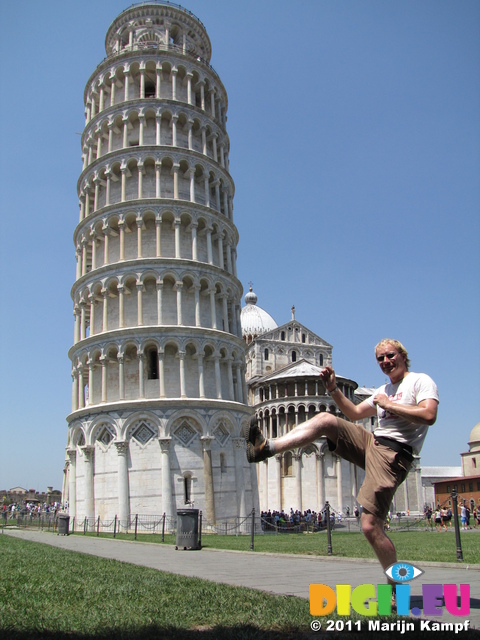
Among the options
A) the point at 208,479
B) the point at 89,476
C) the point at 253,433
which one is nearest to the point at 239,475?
the point at 208,479

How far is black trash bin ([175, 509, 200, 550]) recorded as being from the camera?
60.3 feet

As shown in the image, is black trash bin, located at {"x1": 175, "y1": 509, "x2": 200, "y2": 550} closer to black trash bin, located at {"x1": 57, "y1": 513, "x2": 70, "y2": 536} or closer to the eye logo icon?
black trash bin, located at {"x1": 57, "y1": 513, "x2": 70, "y2": 536}

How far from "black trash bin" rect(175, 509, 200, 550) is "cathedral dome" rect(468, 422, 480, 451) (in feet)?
209

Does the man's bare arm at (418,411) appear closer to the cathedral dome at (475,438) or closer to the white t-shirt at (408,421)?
the white t-shirt at (408,421)

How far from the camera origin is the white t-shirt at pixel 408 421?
216 inches

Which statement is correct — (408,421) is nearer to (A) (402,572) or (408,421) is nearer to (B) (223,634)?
(A) (402,572)

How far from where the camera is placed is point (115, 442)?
33.4 metres

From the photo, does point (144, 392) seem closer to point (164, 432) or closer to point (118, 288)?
point (164, 432)

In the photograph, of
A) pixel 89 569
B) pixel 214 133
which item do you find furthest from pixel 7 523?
pixel 89 569

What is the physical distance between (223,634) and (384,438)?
219cm

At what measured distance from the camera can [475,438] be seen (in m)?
75.9

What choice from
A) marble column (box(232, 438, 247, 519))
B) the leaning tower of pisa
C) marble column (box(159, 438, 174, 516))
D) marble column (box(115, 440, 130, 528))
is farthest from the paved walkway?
marble column (box(232, 438, 247, 519))

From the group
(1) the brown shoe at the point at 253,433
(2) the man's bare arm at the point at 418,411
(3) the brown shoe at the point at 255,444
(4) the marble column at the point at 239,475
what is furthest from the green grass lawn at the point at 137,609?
(4) the marble column at the point at 239,475

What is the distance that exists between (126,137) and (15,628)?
3826 cm
